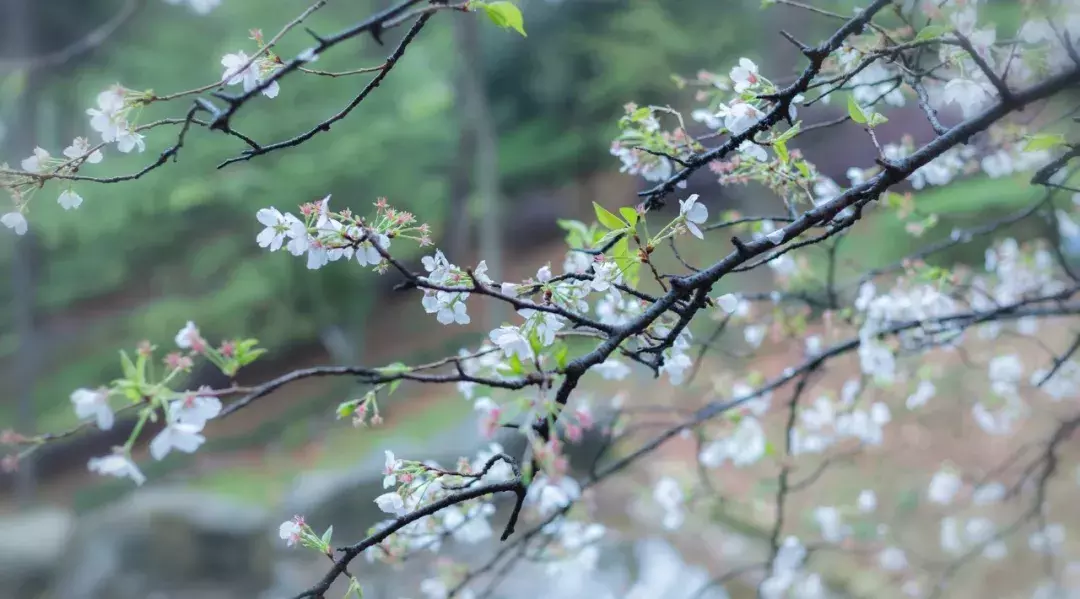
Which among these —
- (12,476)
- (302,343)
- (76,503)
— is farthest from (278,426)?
(12,476)

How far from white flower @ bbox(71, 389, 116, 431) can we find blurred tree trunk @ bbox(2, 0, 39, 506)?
231 inches

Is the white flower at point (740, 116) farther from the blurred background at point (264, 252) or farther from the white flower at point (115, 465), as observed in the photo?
the blurred background at point (264, 252)

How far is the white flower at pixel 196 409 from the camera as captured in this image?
52 centimetres

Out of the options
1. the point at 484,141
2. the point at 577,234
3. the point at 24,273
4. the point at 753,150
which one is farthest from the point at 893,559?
the point at 24,273

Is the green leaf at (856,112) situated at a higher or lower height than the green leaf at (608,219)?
higher

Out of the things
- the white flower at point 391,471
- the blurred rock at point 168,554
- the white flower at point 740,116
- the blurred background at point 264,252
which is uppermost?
the blurred background at point 264,252

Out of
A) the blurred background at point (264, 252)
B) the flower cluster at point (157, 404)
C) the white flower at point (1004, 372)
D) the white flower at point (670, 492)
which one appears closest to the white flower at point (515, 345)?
the flower cluster at point (157, 404)

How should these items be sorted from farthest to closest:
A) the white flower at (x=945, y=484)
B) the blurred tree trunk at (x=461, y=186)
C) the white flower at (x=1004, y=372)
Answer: the blurred tree trunk at (x=461, y=186) → the white flower at (x=945, y=484) → the white flower at (x=1004, y=372)

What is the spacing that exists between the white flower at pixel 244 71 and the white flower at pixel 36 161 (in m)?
0.18

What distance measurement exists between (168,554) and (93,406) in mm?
4106

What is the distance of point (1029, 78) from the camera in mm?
1132

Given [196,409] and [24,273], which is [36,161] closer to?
[196,409]

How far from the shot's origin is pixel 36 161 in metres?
0.62

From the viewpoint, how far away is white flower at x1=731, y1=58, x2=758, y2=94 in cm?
73
